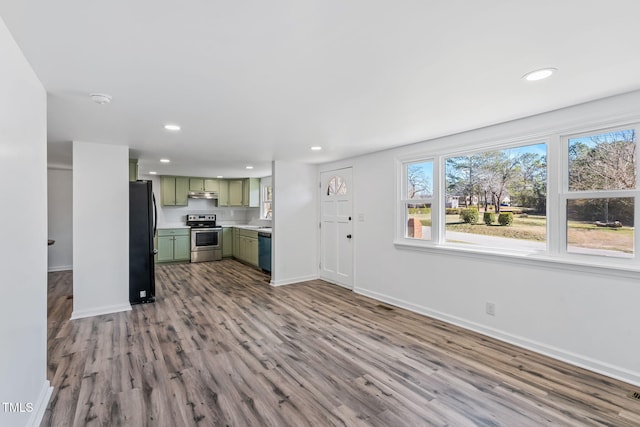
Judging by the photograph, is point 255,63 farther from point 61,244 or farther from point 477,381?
point 61,244

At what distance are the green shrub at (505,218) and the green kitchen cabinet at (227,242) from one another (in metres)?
6.34

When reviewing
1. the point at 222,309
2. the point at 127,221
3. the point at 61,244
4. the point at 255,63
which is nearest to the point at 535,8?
the point at 255,63

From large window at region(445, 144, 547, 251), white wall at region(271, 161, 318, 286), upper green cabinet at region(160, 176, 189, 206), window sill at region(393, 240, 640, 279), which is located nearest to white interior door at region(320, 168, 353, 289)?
white wall at region(271, 161, 318, 286)

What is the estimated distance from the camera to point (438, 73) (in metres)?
1.89

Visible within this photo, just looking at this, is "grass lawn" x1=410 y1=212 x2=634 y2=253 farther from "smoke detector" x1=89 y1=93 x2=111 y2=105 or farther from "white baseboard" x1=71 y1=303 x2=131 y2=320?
"white baseboard" x1=71 y1=303 x2=131 y2=320

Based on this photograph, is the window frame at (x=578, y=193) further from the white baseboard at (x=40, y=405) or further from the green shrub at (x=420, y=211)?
the white baseboard at (x=40, y=405)

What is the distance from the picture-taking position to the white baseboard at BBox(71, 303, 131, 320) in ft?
12.1

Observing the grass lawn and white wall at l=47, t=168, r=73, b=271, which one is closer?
the grass lawn

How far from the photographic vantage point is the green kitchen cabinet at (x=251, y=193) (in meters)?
7.92

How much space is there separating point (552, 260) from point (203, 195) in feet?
23.8

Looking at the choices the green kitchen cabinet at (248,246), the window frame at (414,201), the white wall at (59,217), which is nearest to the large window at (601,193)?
the window frame at (414,201)

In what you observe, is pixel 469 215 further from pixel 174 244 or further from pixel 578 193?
pixel 174 244

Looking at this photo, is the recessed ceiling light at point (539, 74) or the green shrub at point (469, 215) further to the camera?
the green shrub at point (469, 215)

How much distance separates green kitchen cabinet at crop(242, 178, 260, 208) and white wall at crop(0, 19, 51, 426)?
5802 mm
